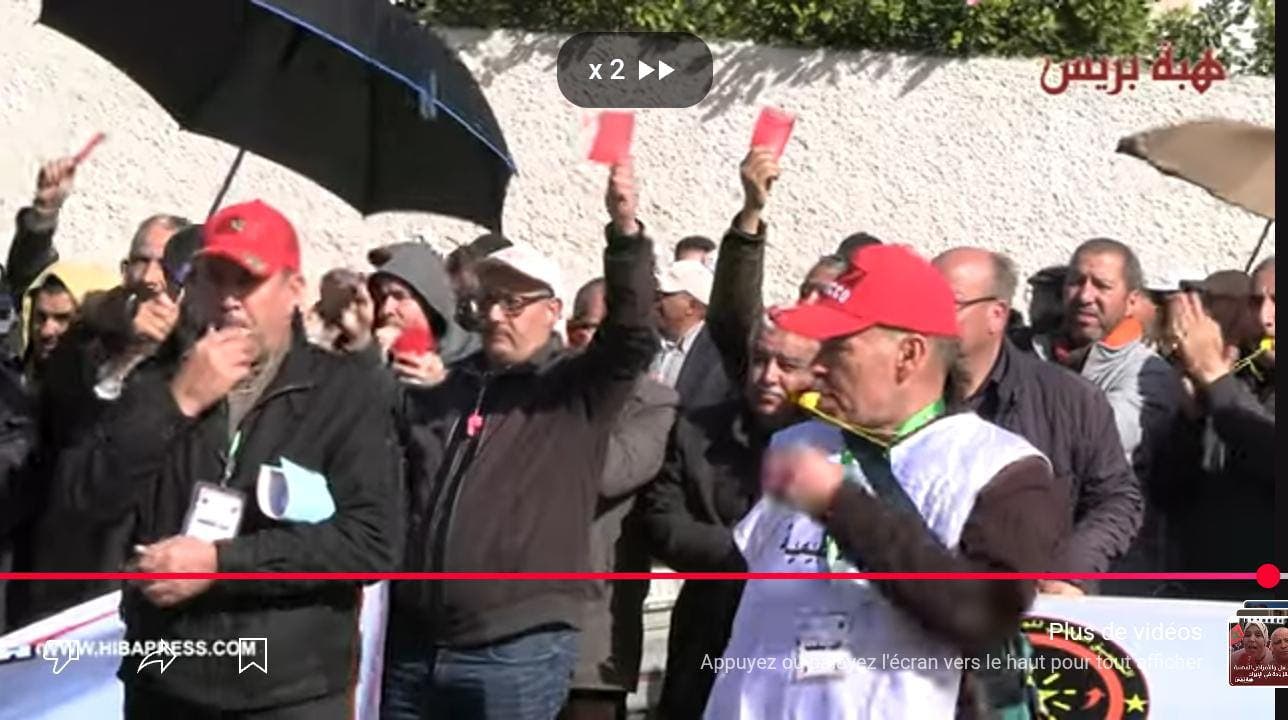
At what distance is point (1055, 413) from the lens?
4016 mm

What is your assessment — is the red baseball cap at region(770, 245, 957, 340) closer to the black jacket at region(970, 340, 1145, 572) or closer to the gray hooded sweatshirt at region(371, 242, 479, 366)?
the black jacket at region(970, 340, 1145, 572)

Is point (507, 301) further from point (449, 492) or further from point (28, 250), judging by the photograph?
point (28, 250)

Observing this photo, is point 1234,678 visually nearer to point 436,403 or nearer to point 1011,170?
point 1011,170

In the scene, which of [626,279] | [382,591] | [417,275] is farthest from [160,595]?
[626,279]

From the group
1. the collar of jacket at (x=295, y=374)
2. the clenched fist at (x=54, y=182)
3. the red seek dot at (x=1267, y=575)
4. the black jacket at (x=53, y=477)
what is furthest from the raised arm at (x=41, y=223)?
the red seek dot at (x=1267, y=575)

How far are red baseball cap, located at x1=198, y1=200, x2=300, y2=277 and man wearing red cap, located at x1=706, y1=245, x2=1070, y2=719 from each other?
34.3 inches

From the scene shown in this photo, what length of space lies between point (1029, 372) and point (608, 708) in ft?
3.34

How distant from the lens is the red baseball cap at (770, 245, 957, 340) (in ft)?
11.1

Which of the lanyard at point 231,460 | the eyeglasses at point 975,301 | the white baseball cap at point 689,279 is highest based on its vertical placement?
the white baseball cap at point 689,279

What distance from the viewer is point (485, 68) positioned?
149 inches

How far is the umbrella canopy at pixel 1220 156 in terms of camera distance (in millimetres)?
3779

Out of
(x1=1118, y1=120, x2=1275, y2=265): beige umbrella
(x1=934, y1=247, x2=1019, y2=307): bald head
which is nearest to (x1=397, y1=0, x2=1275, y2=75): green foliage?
(x1=1118, y1=120, x2=1275, y2=265): beige umbrella

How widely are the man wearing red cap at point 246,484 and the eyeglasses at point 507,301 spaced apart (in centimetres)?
24

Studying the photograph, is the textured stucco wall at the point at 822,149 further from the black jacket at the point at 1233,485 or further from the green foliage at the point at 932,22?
the black jacket at the point at 1233,485
